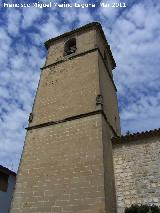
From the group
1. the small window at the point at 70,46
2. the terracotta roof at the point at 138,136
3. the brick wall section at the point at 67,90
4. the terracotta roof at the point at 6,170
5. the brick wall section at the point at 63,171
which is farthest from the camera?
the small window at the point at 70,46

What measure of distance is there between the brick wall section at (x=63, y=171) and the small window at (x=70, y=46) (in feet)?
17.4

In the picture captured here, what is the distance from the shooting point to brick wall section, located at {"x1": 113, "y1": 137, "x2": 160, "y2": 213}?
837cm

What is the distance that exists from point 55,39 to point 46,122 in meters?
6.50

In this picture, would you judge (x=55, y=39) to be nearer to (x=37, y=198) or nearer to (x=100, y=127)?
Answer: (x=100, y=127)

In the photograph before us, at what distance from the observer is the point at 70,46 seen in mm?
14812

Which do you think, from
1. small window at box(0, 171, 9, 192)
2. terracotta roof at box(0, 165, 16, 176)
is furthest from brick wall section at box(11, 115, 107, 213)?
small window at box(0, 171, 9, 192)

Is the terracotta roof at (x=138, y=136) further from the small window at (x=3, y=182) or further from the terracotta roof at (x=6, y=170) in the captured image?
the small window at (x=3, y=182)

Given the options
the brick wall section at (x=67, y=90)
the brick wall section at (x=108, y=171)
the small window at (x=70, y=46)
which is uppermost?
the small window at (x=70, y=46)

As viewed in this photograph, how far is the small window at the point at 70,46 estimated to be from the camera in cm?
1414

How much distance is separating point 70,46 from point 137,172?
27.8 ft

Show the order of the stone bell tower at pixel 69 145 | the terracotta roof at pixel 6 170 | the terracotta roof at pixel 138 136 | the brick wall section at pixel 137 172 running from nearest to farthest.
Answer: the stone bell tower at pixel 69 145 < the brick wall section at pixel 137 172 < the terracotta roof at pixel 138 136 < the terracotta roof at pixel 6 170

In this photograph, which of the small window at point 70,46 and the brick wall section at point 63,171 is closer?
the brick wall section at point 63,171

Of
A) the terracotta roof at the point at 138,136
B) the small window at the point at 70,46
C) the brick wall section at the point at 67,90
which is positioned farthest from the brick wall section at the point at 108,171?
the small window at the point at 70,46

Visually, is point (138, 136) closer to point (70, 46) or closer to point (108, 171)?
point (108, 171)
